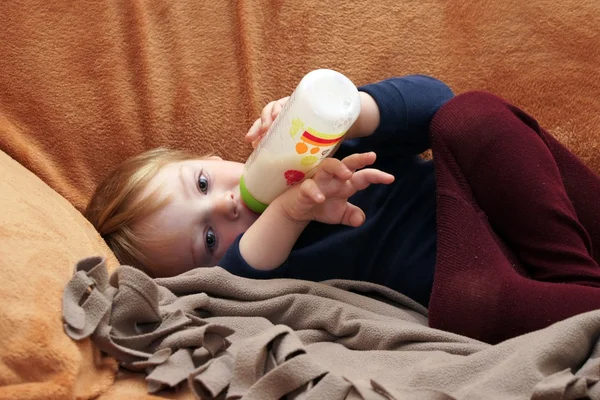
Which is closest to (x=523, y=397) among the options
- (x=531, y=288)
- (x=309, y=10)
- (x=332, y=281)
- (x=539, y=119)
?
(x=531, y=288)

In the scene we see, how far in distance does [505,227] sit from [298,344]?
37 centimetres

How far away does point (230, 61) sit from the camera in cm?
131

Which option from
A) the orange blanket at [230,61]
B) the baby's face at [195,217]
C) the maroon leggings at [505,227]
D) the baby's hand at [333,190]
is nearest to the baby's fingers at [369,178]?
the baby's hand at [333,190]

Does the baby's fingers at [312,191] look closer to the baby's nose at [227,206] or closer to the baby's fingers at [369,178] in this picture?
the baby's fingers at [369,178]

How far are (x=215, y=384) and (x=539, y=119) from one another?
75 cm

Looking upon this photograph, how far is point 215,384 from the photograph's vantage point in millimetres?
820

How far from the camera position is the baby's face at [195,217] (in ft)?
3.87

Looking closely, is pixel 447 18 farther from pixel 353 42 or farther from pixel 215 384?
pixel 215 384

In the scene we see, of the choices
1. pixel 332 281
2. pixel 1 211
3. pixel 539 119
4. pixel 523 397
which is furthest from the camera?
pixel 539 119

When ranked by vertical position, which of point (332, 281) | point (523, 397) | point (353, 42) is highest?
point (353, 42)

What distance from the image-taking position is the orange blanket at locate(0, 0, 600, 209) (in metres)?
1.26

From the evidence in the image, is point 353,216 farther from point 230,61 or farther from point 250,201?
point 230,61

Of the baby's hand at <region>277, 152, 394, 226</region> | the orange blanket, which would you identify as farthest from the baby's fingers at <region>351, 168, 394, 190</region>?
the orange blanket

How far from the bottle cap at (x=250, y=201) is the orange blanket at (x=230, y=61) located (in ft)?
0.58
